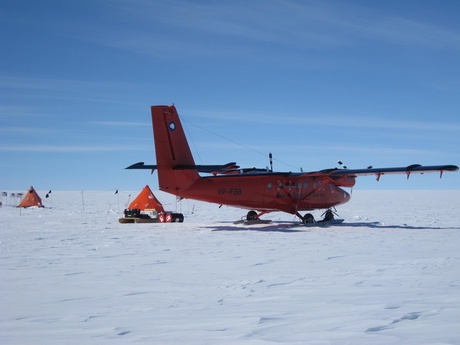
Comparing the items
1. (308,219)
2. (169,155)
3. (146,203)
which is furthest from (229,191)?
(146,203)

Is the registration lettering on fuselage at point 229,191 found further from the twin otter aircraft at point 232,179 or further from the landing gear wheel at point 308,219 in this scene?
the landing gear wheel at point 308,219

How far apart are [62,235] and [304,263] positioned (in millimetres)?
12098

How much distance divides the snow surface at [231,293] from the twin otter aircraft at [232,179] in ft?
23.5

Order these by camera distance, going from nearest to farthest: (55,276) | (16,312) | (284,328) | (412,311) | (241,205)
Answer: (284,328) < (412,311) < (16,312) < (55,276) < (241,205)

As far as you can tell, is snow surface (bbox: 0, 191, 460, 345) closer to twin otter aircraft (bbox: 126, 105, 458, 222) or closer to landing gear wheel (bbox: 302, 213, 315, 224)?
twin otter aircraft (bbox: 126, 105, 458, 222)

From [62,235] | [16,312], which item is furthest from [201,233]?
[16,312]

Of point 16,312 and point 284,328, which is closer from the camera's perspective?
point 284,328

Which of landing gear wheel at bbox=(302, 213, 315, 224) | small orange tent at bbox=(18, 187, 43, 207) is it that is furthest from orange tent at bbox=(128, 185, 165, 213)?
small orange tent at bbox=(18, 187, 43, 207)

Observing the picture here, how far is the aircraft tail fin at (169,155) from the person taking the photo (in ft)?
78.7

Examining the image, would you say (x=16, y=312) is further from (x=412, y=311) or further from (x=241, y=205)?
(x=241, y=205)

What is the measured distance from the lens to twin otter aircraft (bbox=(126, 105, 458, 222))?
24.0 m

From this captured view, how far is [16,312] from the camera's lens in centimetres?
775

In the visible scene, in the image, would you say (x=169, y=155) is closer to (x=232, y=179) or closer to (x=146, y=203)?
(x=232, y=179)

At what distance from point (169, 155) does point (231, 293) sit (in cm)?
1553
